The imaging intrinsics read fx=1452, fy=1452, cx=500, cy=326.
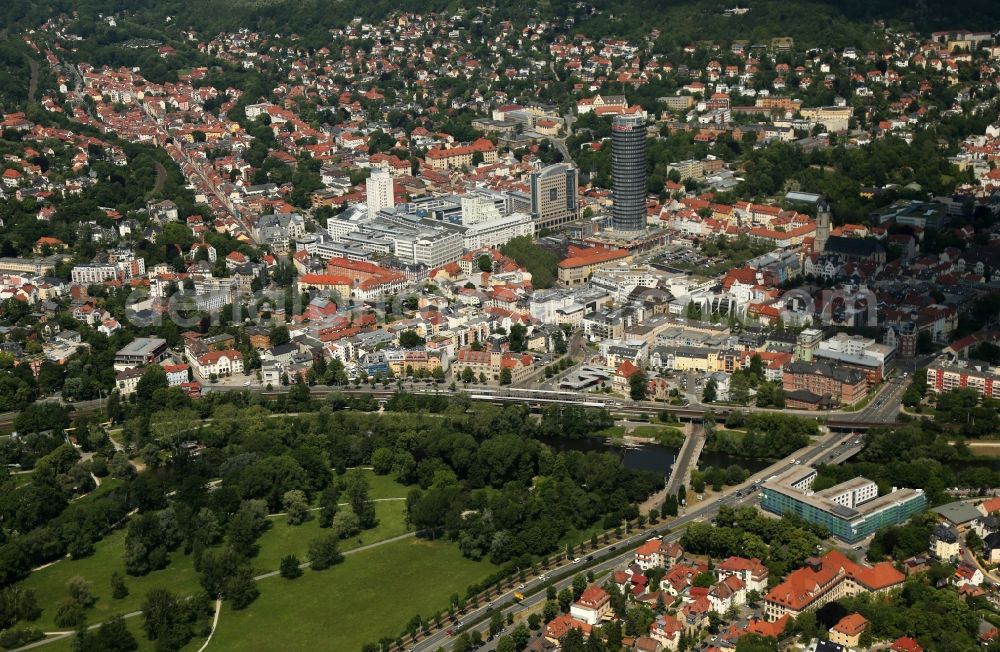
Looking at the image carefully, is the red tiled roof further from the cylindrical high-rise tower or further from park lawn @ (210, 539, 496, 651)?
the cylindrical high-rise tower

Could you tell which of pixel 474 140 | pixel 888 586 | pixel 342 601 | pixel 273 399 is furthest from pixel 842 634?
pixel 474 140

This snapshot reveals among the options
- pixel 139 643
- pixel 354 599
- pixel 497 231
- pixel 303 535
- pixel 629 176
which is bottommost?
pixel 139 643

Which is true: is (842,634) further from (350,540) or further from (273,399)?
(273,399)

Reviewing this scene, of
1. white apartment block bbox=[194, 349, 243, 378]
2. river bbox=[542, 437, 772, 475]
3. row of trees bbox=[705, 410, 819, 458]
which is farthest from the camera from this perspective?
white apartment block bbox=[194, 349, 243, 378]

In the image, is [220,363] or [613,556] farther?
[220,363]

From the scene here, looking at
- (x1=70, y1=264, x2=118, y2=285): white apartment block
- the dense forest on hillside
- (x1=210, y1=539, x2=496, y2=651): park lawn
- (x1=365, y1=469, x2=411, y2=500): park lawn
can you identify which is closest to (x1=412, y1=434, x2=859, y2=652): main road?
(x1=210, y1=539, x2=496, y2=651): park lawn

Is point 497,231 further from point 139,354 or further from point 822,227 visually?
point 139,354

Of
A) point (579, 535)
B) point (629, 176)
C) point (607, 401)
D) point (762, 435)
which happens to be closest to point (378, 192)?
point (629, 176)

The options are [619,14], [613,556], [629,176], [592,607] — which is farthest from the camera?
[619,14]
